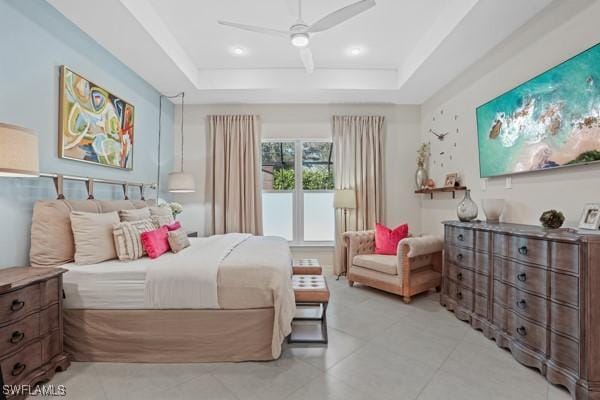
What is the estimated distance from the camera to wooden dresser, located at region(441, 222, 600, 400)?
69.6 inches

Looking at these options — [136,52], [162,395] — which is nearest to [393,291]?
[162,395]

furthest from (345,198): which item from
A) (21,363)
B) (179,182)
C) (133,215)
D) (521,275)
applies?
(21,363)

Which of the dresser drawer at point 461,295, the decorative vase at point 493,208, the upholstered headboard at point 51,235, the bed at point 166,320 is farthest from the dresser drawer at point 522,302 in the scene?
the upholstered headboard at point 51,235

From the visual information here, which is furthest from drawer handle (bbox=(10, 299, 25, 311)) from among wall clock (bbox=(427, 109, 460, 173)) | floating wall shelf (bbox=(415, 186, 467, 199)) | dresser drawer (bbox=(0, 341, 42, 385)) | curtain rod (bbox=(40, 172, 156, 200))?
wall clock (bbox=(427, 109, 460, 173))

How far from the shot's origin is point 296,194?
5109mm

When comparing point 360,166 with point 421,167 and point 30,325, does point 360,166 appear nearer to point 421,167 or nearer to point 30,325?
point 421,167

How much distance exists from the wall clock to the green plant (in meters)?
2.29

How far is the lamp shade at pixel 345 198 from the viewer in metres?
4.53

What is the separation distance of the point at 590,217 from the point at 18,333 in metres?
3.76

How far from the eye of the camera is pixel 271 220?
5105mm

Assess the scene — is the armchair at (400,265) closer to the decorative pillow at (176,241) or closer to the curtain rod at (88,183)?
the decorative pillow at (176,241)

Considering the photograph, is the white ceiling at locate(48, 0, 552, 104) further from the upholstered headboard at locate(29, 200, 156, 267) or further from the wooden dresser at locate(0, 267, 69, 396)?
the wooden dresser at locate(0, 267, 69, 396)

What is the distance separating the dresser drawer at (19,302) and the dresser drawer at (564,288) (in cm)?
339

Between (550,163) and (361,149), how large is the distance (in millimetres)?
2683
